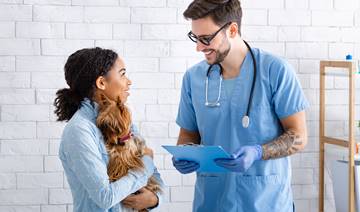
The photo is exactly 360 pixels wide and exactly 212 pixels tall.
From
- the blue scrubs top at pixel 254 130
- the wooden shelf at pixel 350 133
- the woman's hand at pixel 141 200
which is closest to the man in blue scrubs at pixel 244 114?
the blue scrubs top at pixel 254 130

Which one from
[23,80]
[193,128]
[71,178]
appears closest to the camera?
[71,178]

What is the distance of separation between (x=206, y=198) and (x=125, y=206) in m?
0.36

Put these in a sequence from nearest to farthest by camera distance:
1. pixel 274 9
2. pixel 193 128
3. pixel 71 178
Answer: pixel 71 178, pixel 193 128, pixel 274 9

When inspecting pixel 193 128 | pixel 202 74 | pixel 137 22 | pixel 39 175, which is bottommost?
pixel 39 175

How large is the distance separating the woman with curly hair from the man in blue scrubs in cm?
23

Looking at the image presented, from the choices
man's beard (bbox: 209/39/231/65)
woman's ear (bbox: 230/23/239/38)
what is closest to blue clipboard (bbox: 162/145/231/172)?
man's beard (bbox: 209/39/231/65)

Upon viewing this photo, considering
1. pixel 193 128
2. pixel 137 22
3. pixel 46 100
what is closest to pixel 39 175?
pixel 46 100

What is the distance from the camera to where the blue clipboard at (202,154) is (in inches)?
89.6

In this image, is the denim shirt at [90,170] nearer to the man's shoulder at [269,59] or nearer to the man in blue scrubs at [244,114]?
the man in blue scrubs at [244,114]

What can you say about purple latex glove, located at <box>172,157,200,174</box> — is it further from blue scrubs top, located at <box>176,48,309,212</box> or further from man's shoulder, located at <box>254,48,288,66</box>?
man's shoulder, located at <box>254,48,288,66</box>

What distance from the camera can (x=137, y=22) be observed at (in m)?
3.78

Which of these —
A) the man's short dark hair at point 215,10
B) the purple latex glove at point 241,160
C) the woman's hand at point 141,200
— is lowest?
the woman's hand at point 141,200

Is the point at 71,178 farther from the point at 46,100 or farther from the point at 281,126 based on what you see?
the point at 46,100

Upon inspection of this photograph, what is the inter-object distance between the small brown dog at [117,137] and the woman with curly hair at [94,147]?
0.04ft
